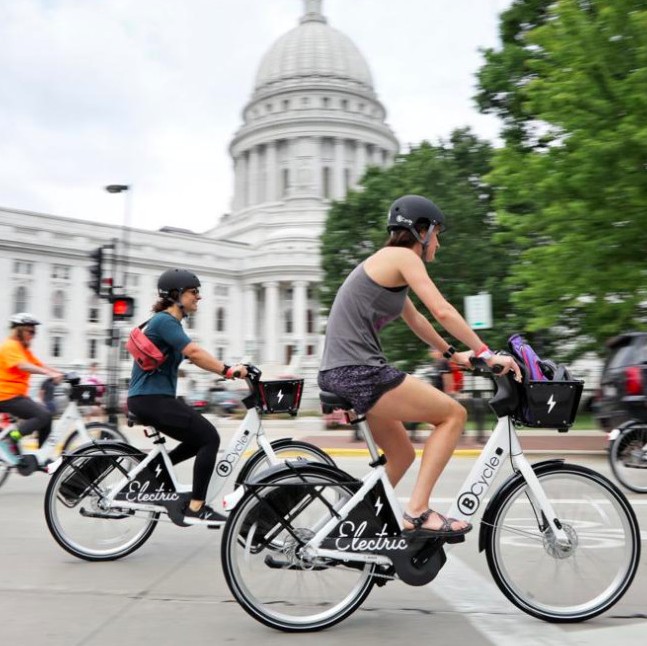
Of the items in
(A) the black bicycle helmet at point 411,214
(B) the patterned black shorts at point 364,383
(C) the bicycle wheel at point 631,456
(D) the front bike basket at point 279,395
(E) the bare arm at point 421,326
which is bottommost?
(C) the bicycle wheel at point 631,456

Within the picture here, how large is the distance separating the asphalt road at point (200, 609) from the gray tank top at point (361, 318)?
1179 millimetres

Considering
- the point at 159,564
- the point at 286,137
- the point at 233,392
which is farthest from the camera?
the point at 286,137

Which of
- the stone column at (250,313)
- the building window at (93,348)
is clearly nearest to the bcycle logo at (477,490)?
the building window at (93,348)

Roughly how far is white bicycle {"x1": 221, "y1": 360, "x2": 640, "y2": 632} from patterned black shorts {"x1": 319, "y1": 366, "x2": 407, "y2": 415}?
7 centimetres

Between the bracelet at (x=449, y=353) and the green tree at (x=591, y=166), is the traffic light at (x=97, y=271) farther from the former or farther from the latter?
the bracelet at (x=449, y=353)

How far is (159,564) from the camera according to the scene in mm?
5105

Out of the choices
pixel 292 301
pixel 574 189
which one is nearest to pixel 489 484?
pixel 574 189

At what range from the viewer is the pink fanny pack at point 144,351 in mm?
5016

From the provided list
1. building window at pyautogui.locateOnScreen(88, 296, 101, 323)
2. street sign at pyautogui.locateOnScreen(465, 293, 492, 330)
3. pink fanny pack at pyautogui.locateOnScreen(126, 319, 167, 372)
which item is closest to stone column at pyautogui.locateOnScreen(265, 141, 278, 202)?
building window at pyautogui.locateOnScreen(88, 296, 101, 323)

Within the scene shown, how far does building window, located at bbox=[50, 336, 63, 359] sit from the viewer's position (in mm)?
72125

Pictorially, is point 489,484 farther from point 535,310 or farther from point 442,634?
point 535,310

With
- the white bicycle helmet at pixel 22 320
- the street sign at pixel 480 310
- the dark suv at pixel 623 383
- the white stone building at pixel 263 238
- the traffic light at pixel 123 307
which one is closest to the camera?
the white bicycle helmet at pixel 22 320

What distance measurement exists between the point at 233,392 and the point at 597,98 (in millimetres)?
25273

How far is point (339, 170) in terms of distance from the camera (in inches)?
3846
